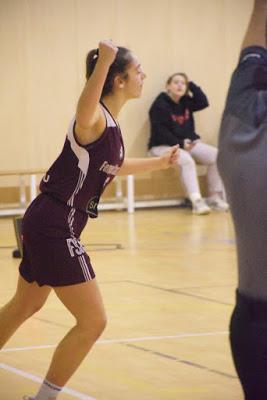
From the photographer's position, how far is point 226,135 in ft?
7.93

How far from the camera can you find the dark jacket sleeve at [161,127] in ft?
45.6

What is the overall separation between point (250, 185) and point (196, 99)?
473 inches

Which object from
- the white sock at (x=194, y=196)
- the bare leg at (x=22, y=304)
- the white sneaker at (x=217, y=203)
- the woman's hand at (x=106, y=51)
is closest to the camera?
the woman's hand at (x=106, y=51)

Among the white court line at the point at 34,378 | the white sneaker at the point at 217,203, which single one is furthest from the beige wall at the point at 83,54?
the white court line at the point at 34,378

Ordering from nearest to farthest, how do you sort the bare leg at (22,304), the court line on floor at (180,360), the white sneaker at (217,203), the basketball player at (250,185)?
the basketball player at (250,185) < the bare leg at (22,304) < the court line on floor at (180,360) < the white sneaker at (217,203)

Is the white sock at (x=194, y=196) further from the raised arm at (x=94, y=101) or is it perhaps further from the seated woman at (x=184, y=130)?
the raised arm at (x=94, y=101)

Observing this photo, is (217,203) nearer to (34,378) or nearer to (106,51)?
(34,378)

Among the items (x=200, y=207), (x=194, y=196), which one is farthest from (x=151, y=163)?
(x=194, y=196)

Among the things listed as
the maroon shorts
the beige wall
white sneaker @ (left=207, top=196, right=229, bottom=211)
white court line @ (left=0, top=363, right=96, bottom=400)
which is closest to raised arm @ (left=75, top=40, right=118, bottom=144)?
the maroon shorts

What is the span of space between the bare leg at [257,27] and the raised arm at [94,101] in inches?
68.6

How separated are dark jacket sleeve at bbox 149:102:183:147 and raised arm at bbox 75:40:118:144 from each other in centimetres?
936

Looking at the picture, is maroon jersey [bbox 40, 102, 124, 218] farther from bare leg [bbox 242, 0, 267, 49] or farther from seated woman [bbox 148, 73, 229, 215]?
seated woman [bbox 148, 73, 229, 215]

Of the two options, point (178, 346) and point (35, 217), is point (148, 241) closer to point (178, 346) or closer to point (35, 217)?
point (178, 346)

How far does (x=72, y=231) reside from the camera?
4.57 meters
